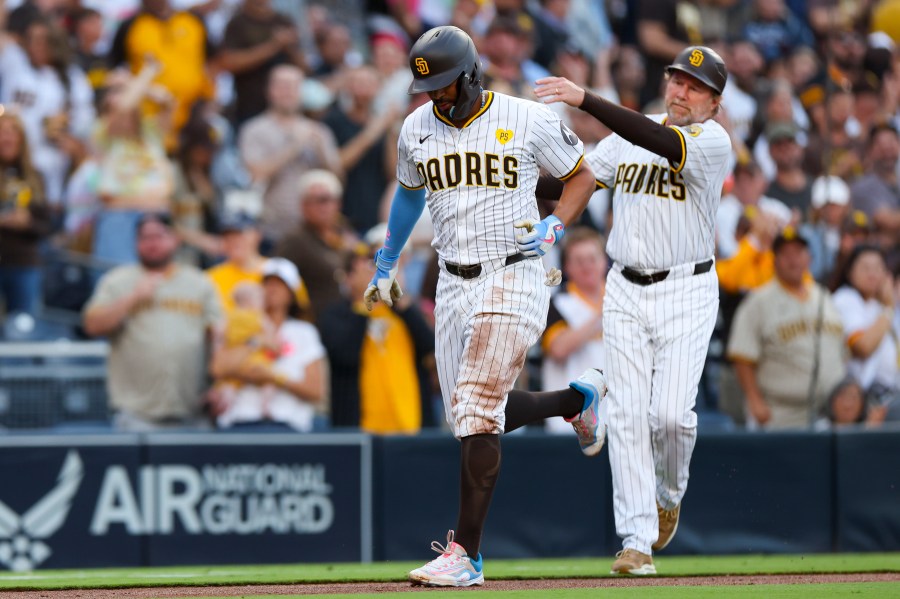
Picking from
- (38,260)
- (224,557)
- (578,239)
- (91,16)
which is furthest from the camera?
(91,16)

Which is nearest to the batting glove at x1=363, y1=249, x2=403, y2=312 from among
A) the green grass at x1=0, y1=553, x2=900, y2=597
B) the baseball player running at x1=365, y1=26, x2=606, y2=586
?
the baseball player running at x1=365, y1=26, x2=606, y2=586

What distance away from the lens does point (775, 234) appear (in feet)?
37.0

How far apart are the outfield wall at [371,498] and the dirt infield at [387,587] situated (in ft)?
9.14

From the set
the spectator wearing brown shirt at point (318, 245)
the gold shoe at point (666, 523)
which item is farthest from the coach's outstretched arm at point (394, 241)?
the spectator wearing brown shirt at point (318, 245)

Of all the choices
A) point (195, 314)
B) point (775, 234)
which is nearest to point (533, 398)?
point (195, 314)

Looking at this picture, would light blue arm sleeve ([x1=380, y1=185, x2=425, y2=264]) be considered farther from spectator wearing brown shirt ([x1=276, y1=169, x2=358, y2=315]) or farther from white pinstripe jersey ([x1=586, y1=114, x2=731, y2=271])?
spectator wearing brown shirt ([x1=276, y1=169, x2=358, y2=315])

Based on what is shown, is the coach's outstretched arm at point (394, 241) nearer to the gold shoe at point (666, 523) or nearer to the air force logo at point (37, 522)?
the gold shoe at point (666, 523)

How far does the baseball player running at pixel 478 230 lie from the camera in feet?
20.0

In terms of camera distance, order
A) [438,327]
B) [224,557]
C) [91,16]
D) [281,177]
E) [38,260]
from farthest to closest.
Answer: [91,16]
[281,177]
[38,260]
[224,557]
[438,327]

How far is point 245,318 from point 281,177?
2.16 m

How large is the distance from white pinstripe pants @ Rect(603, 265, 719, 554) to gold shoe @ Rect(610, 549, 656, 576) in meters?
0.04

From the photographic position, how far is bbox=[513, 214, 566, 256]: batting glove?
6117 mm

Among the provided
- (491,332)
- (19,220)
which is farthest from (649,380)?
(19,220)

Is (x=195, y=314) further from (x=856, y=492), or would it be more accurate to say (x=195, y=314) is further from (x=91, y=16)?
(x=856, y=492)
